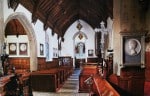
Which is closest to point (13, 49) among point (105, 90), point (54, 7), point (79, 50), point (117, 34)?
point (54, 7)

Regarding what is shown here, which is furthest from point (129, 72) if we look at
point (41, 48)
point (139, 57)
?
point (41, 48)

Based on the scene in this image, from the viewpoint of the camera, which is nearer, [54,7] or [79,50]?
[54,7]

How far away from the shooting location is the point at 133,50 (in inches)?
283

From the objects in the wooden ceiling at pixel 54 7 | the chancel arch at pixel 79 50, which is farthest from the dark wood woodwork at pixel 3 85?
the chancel arch at pixel 79 50

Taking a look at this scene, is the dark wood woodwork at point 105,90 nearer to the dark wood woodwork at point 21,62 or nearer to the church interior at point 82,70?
the church interior at point 82,70

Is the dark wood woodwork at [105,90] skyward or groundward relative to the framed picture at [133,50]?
groundward

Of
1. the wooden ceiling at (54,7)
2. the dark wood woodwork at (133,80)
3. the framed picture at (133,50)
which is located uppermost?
the wooden ceiling at (54,7)

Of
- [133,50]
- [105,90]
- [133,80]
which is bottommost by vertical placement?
[133,80]

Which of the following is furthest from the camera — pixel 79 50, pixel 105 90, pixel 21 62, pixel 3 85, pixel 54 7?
pixel 79 50

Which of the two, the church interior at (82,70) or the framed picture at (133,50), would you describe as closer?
the church interior at (82,70)

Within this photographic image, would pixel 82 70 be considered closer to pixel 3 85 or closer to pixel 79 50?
pixel 3 85

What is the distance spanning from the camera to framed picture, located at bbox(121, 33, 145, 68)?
7.09 metres

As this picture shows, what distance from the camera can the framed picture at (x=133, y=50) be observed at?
279 inches

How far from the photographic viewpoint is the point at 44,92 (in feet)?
32.0
